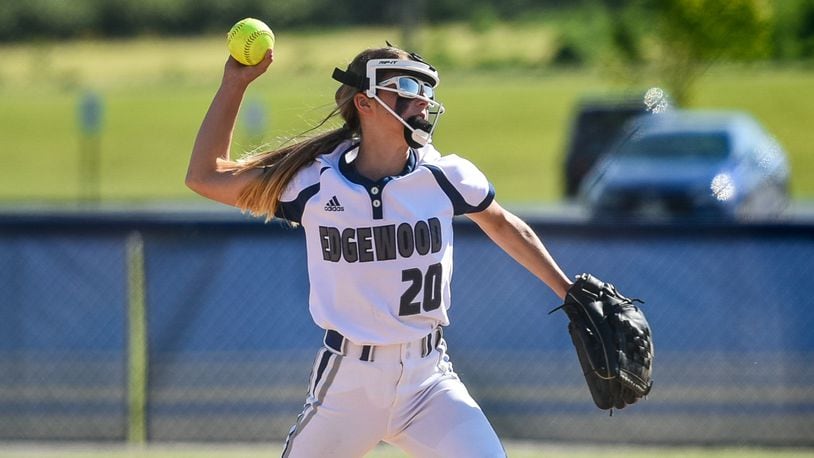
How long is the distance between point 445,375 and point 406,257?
0.44 m

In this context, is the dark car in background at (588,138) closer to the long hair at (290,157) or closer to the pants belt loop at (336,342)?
the long hair at (290,157)

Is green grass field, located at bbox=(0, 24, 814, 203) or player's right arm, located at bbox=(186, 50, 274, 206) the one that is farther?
green grass field, located at bbox=(0, 24, 814, 203)

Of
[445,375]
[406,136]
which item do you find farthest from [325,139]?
[445,375]

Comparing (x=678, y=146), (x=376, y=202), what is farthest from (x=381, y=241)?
(x=678, y=146)

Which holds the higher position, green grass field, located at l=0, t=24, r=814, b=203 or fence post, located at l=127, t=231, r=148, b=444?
fence post, located at l=127, t=231, r=148, b=444

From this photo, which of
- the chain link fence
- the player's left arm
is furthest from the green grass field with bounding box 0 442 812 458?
the player's left arm

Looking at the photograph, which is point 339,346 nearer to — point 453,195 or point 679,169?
point 453,195

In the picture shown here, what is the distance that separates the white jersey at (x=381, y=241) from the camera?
4.11 metres

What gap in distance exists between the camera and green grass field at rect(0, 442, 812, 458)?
692 cm

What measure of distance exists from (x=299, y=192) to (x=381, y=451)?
3175 millimetres

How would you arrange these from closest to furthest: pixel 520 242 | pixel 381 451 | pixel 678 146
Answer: pixel 520 242
pixel 381 451
pixel 678 146

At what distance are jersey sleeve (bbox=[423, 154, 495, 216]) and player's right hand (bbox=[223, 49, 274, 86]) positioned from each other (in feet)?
2.11

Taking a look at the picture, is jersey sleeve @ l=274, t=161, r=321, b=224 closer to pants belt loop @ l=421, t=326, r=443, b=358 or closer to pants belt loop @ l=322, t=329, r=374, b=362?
pants belt loop @ l=322, t=329, r=374, b=362

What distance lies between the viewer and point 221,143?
4227mm
